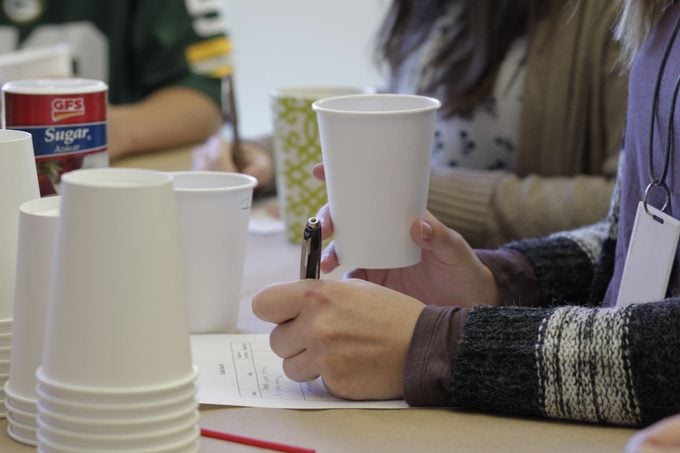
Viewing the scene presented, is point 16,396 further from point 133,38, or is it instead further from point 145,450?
point 133,38

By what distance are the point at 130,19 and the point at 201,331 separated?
4.85ft

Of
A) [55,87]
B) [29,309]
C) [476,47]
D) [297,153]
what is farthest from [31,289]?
[476,47]

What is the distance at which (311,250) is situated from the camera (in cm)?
88

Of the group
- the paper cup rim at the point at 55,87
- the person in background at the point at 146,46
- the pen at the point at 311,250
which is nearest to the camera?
the pen at the point at 311,250

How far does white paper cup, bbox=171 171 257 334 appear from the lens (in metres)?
1.01

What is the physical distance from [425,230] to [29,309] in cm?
35

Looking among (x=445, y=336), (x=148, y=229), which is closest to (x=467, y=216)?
(x=445, y=336)

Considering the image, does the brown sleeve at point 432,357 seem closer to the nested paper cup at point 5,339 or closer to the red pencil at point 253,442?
the red pencil at point 253,442

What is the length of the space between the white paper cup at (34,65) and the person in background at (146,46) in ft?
1.62

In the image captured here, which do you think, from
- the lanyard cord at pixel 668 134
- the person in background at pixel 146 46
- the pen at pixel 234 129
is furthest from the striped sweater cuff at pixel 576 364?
the person in background at pixel 146 46

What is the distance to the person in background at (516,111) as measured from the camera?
1540 mm

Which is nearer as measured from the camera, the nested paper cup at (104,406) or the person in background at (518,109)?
the nested paper cup at (104,406)

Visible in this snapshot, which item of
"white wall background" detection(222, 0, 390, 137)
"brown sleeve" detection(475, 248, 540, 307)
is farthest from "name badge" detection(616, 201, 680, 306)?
"white wall background" detection(222, 0, 390, 137)

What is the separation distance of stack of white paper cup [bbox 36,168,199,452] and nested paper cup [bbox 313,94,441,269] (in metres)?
0.21
